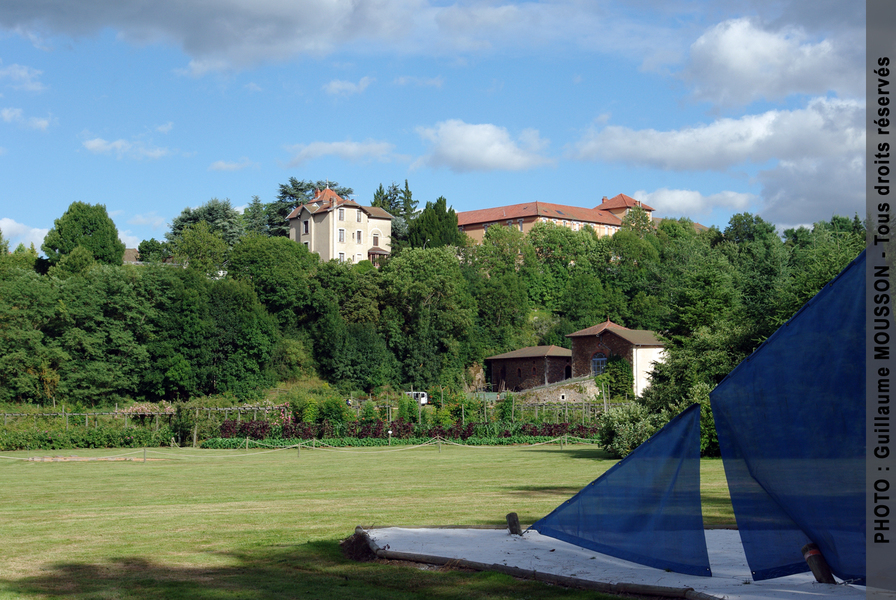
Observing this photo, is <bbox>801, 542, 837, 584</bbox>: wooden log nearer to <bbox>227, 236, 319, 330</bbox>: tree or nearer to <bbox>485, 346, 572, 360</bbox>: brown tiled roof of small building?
<bbox>485, 346, 572, 360</bbox>: brown tiled roof of small building

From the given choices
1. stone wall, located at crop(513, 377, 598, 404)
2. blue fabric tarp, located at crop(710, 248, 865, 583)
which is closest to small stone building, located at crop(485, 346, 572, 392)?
stone wall, located at crop(513, 377, 598, 404)

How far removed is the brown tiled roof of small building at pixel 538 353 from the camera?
270 ft

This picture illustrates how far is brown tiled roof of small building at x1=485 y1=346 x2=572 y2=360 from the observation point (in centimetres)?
8225

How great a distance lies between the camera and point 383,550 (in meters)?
10.3

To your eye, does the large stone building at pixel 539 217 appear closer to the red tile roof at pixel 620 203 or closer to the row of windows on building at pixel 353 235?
the red tile roof at pixel 620 203

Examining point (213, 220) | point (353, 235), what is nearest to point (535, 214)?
point (353, 235)

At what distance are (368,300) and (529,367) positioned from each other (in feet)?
58.8

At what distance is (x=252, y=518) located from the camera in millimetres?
15273

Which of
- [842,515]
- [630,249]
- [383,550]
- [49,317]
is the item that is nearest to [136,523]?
[383,550]

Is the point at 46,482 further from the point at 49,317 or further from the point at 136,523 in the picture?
the point at 49,317

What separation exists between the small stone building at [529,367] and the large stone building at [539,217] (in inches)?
1490

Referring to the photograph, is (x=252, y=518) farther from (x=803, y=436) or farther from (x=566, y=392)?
(x=566, y=392)

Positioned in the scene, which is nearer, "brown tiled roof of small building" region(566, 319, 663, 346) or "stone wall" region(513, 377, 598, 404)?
"stone wall" region(513, 377, 598, 404)

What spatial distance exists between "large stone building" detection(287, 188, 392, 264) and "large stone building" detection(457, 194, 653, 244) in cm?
2082
